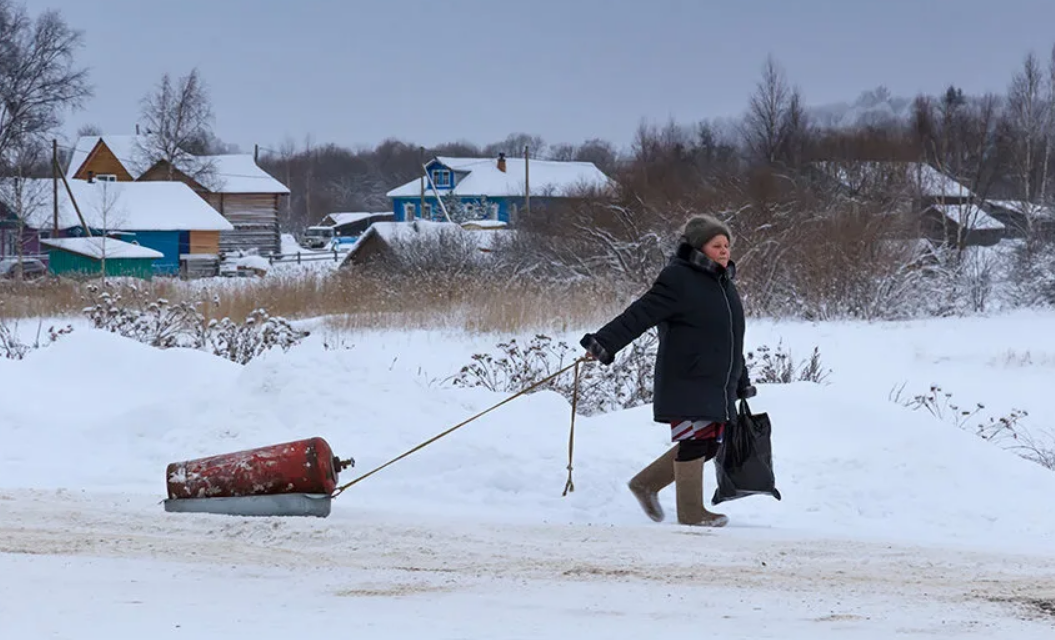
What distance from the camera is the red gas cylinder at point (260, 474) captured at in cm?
726

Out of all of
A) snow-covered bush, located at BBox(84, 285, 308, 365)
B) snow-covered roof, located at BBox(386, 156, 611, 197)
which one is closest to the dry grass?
snow-covered bush, located at BBox(84, 285, 308, 365)

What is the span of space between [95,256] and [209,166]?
2339 centimetres

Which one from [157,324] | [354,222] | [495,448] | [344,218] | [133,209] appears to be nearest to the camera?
[495,448]

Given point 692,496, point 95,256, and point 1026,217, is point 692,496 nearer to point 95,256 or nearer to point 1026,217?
point 1026,217

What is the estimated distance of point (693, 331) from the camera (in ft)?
23.3

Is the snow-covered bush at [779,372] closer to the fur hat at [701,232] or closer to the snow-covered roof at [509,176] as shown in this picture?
the fur hat at [701,232]

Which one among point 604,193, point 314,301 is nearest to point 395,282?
A: point 314,301

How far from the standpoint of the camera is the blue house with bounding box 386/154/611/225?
8281 centimetres

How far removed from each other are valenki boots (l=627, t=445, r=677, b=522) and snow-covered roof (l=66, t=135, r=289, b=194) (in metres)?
66.0

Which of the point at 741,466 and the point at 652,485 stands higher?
the point at 741,466

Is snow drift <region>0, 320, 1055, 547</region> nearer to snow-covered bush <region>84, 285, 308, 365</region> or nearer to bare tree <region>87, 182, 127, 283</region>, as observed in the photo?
snow-covered bush <region>84, 285, 308, 365</region>

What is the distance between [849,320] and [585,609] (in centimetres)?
1886

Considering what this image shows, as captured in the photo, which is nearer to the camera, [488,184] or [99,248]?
[99,248]

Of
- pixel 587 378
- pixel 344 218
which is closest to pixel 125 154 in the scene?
pixel 344 218
